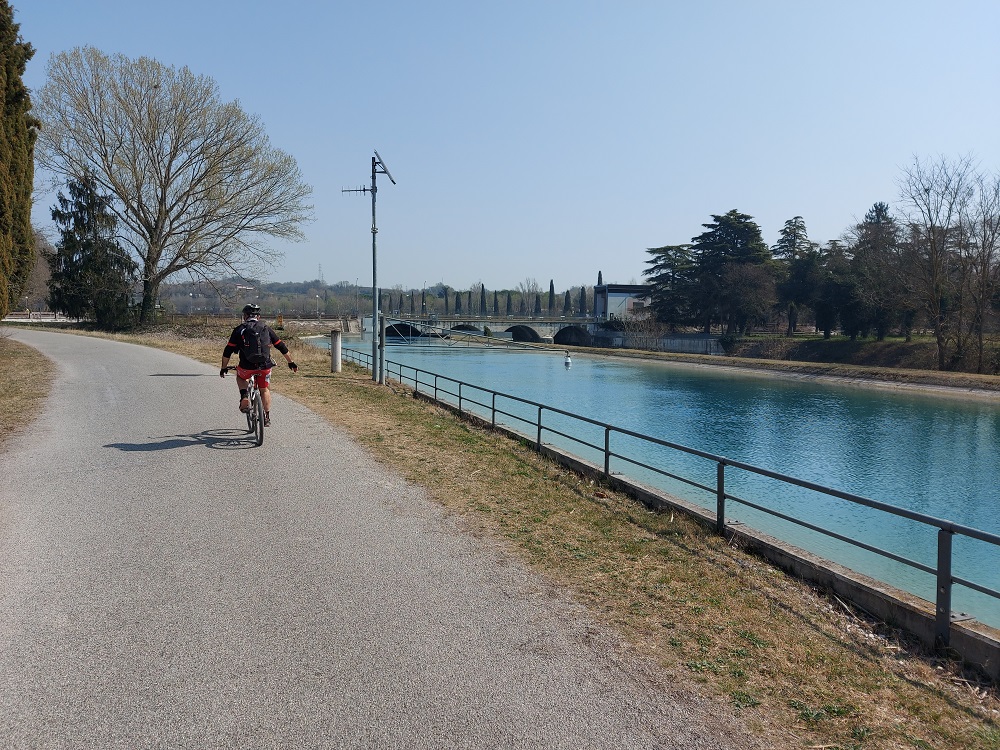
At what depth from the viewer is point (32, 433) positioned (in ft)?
37.4

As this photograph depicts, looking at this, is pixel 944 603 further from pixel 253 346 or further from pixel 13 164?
pixel 13 164

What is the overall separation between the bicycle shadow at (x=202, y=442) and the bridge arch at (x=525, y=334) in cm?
8841

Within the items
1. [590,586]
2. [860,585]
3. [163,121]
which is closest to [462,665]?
[590,586]

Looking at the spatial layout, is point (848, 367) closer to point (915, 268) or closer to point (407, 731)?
point (915, 268)

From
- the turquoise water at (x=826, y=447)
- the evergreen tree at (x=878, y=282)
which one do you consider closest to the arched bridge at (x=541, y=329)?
the evergreen tree at (x=878, y=282)

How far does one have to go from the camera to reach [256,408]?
10.8 meters

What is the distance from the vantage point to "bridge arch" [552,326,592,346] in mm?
96250

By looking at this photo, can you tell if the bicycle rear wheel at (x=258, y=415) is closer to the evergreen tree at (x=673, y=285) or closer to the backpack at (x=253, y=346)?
the backpack at (x=253, y=346)

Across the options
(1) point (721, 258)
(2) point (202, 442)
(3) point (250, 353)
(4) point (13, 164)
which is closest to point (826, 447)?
(3) point (250, 353)

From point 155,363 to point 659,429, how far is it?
58.4ft

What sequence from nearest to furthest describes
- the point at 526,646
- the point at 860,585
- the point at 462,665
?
the point at 462,665 < the point at 526,646 < the point at 860,585

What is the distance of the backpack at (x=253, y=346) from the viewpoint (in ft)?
34.9

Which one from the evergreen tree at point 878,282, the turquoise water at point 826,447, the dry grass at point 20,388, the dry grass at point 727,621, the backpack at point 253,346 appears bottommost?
the turquoise water at point 826,447

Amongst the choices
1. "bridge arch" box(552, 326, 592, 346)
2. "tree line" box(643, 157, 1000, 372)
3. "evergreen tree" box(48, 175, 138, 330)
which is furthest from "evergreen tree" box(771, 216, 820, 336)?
"evergreen tree" box(48, 175, 138, 330)
